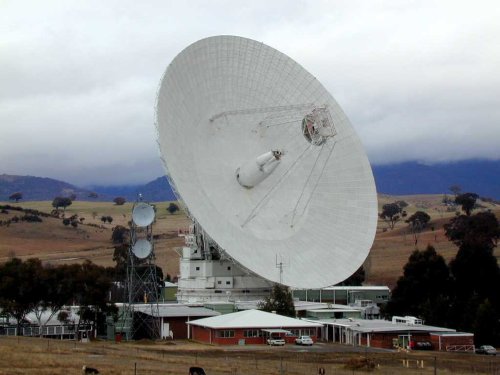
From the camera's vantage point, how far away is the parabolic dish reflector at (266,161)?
64562 millimetres

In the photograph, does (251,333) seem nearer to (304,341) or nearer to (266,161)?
(304,341)

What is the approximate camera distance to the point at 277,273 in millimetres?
65125

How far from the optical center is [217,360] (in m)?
50.3

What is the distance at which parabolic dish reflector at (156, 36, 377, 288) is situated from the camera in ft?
212

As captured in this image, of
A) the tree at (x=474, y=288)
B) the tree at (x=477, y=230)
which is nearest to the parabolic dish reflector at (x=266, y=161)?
the tree at (x=474, y=288)

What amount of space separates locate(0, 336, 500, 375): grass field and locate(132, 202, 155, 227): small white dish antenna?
15287mm

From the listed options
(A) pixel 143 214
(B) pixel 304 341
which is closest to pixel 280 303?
(B) pixel 304 341

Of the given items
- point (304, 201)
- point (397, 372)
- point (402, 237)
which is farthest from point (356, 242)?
point (402, 237)

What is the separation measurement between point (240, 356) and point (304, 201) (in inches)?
815

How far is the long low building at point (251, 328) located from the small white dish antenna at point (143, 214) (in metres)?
12.4

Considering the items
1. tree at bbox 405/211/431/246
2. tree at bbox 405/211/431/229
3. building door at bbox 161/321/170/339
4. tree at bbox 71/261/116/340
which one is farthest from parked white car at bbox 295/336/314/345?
tree at bbox 405/211/431/229

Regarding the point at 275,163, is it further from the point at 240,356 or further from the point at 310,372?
the point at 310,372

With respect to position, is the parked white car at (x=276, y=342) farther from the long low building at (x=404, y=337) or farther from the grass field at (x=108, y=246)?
the grass field at (x=108, y=246)

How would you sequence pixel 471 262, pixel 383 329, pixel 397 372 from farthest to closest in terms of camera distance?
pixel 471 262 < pixel 383 329 < pixel 397 372
